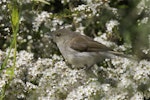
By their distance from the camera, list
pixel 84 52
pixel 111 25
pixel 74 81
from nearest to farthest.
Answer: pixel 74 81
pixel 84 52
pixel 111 25

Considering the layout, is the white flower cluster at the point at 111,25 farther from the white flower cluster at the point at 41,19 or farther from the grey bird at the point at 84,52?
the white flower cluster at the point at 41,19

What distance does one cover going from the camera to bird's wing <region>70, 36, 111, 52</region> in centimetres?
505

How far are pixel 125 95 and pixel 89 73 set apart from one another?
68 centimetres

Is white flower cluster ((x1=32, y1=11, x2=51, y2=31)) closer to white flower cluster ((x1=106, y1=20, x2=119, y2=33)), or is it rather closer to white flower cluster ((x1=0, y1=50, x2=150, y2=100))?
white flower cluster ((x1=106, y1=20, x2=119, y2=33))

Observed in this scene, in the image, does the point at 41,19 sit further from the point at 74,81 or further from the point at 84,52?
the point at 74,81

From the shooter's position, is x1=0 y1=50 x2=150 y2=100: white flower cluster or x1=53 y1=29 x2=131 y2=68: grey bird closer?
x1=0 y1=50 x2=150 y2=100: white flower cluster

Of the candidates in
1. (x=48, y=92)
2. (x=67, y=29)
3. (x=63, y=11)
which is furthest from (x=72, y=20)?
(x=48, y=92)

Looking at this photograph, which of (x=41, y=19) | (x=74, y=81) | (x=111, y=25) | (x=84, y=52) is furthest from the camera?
(x=41, y=19)

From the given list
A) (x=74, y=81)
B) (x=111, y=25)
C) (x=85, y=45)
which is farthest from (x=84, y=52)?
(x=74, y=81)

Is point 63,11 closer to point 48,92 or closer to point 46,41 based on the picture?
point 46,41

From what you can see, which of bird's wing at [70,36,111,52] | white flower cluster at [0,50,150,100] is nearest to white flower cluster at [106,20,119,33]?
bird's wing at [70,36,111,52]

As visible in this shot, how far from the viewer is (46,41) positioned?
5.93 m

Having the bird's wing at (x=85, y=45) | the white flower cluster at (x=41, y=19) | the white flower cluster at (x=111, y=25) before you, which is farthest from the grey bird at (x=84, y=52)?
the white flower cluster at (x=41, y=19)

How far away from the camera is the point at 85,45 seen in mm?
5148
